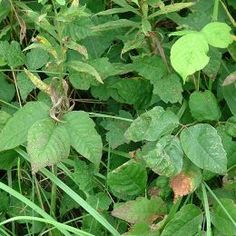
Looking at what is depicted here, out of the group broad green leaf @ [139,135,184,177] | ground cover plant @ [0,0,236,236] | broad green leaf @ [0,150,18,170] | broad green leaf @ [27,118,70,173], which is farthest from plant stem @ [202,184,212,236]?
broad green leaf @ [0,150,18,170]

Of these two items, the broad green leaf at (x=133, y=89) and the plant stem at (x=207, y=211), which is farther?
the broad green leaf at (x=133, y=89)

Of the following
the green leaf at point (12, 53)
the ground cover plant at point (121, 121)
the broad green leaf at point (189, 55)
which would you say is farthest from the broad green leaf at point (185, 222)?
the green leaf at point (12, 53)

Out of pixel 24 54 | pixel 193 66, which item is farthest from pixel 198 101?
pixel 24 54

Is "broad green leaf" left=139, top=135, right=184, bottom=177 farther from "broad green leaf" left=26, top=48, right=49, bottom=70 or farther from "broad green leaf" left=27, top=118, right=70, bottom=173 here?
"broad green leaf" left=26, top=48, right=49, bottom=70

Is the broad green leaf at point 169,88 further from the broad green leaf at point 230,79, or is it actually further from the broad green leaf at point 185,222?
the broad green leaf at point 185,222

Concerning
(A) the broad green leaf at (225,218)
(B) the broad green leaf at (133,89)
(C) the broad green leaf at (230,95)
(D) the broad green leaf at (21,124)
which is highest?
(D) the broad green leaf at (21,124)

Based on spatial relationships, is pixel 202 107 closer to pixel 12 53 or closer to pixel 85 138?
pixel 85 138
